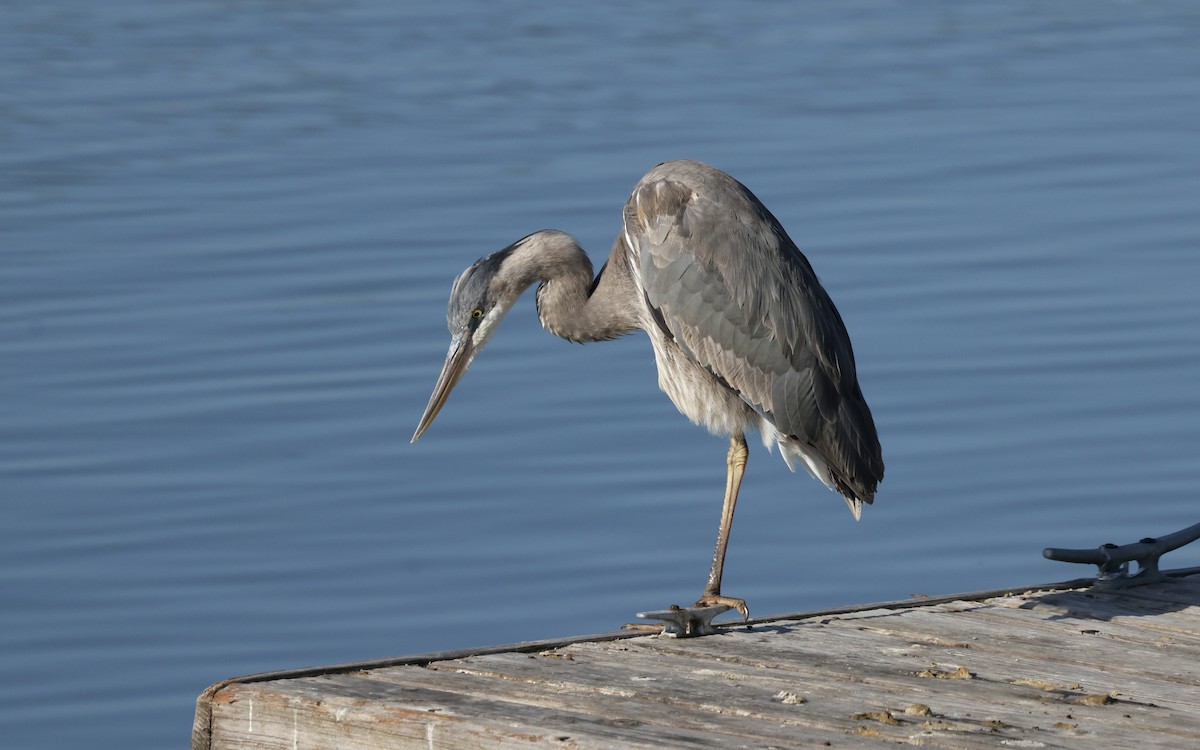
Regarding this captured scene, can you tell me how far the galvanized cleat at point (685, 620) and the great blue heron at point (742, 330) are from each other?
23.4 inches

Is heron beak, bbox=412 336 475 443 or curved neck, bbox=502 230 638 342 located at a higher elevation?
curved neck, bbox=502 230 638 342

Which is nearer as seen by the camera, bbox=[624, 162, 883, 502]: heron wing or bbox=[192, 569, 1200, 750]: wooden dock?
bbox=[192, 569, 1200, 750]: wooden dock

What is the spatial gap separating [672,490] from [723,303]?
253 centimetres

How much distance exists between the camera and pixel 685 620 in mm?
5699

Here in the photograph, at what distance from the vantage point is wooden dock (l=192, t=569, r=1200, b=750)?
466 cm

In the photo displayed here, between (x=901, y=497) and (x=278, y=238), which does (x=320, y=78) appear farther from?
(x=901, y=497)

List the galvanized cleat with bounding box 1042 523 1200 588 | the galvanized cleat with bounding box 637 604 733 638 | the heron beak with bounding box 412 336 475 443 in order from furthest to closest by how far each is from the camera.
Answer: the heron beak with bounding box 412 336 475 443
the galvanized cleat with bounding box 1042 523 1200 588
the galvanized cleat with bounding box 637 604 733 638

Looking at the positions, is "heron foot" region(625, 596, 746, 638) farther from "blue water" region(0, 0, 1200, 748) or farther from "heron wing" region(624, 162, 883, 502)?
"blue water" region(0, 0, 1200, 748)

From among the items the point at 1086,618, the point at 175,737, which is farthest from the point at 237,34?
the point at 1086,618

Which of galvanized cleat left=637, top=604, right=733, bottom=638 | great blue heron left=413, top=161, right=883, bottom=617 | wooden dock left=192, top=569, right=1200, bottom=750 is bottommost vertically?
wooden dock left=192, top=569, right=1200, bottom=750

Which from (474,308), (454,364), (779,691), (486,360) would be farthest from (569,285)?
(486,360)

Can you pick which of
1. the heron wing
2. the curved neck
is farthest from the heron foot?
the curved neck

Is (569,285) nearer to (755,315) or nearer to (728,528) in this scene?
(755,315)

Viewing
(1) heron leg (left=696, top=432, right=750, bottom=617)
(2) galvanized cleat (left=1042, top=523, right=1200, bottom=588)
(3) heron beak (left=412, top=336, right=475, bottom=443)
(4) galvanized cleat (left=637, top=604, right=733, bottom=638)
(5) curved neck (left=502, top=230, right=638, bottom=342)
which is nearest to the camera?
(4) galvanized cleat (left=637, top=604, right=733, bottom=638)
